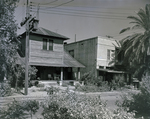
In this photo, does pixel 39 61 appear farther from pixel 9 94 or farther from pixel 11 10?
pixel 11 10

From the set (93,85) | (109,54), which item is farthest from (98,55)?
(93,85)

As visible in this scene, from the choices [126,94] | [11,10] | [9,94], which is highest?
[11,10]

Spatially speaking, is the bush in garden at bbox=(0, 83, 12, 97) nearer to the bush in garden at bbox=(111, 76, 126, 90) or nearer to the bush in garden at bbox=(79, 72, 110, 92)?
the bush in garden at bbox=(79, 72, 110, 92)

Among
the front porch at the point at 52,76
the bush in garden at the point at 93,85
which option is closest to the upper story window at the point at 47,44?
the front porch at the point at 52,76

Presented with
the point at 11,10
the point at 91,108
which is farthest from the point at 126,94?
the point at 11,10

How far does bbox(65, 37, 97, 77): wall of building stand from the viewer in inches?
845

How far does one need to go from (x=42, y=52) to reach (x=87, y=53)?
7.14m

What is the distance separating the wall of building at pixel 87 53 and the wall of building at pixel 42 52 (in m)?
4.57

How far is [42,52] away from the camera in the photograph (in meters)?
18.1

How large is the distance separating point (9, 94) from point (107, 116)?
9.68 m

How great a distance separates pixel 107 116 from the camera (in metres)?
3.29

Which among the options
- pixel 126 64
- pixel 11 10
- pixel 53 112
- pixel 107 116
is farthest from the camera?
pixel 126 64

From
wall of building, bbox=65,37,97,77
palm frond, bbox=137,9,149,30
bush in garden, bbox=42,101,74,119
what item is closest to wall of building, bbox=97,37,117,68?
wall of building, bbox=65,37,97,77

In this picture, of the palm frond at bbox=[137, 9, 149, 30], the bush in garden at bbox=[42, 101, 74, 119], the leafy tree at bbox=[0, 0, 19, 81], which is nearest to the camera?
the bush in garden at bbox=[42, 101, 74, 119]
